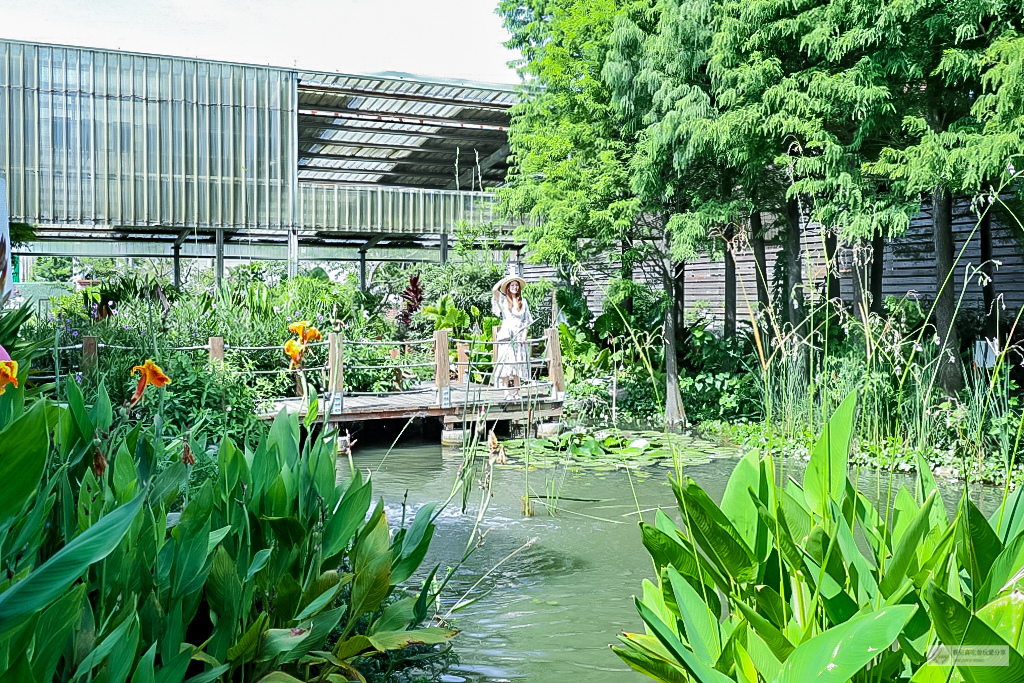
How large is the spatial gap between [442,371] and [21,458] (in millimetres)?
9909

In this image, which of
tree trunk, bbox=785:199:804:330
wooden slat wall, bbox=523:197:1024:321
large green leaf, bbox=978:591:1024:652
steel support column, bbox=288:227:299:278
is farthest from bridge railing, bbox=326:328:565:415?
large green leaf, bbox=978:591:1024:652

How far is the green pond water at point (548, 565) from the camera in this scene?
13.0 feet

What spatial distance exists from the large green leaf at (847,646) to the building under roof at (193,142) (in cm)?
1248

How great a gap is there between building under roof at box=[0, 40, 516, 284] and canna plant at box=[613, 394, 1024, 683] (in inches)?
464

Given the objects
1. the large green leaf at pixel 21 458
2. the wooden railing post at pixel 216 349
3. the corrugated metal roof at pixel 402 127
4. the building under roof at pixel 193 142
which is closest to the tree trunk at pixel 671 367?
the building under roof at pixel 193 142

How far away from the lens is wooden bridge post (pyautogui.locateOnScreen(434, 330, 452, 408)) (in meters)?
10.6

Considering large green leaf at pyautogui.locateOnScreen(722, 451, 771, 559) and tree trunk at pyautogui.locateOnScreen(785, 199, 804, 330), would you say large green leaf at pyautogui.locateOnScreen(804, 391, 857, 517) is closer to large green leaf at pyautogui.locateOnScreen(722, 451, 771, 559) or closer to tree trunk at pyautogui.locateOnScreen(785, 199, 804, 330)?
large green leaf at pyautogui.locateOnScreen(722, 451, 771, 559)

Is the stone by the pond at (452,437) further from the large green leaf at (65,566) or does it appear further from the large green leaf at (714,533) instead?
the large green leaf at (65,566)

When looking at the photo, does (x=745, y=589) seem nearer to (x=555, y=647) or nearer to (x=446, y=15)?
(x=555, y=647)

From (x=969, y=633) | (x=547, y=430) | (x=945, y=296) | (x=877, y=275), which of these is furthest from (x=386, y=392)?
(x=969, y=633)

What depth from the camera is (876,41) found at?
8.23 metres

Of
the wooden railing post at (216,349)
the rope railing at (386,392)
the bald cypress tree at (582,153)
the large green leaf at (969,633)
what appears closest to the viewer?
the large green leaf at (969,633)

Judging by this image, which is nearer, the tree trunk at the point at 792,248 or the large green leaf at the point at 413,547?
the large green leaf at the point at 413,547

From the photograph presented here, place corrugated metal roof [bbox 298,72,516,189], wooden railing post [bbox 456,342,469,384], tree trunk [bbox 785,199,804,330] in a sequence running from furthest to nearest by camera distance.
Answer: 1. corrugated metal roof [bbox 298,72,516,189]
2. wooden railing post [bbox 456,342,469,384]
3. tree trunk [bbox 785,199,804,330]
